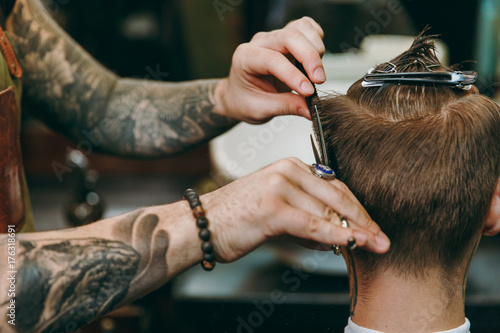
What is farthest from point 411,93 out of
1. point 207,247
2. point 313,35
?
point 207,247

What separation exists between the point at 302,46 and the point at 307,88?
113 millimetres

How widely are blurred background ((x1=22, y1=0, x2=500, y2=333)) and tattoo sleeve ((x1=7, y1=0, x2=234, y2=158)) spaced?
1.63 feet

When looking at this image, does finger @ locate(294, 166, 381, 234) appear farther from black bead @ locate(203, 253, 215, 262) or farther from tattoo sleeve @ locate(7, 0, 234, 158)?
tattoo sleeve @ locate(7, 0, 234, 158)

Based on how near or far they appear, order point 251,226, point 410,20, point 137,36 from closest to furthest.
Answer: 1. point 251,226
2. point 410,20
3. point 137,36

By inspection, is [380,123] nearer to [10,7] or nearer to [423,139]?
[423,139]

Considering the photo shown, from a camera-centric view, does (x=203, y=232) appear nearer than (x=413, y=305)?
Yes

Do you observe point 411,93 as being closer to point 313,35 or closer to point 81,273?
point 313,35

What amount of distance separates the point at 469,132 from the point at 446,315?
443 mm

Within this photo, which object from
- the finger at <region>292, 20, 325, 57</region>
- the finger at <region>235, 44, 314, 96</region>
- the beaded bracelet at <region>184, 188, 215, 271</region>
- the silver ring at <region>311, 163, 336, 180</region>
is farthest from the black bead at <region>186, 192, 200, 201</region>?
the finger at <region>292, 20, 325, 57</region>

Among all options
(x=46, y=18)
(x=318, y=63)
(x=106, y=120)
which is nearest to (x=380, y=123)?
(x=318, y=63)

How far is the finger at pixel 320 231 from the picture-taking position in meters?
0.86

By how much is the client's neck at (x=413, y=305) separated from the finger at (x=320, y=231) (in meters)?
0.39

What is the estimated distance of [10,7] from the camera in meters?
1.62

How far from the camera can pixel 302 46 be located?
116 cm
